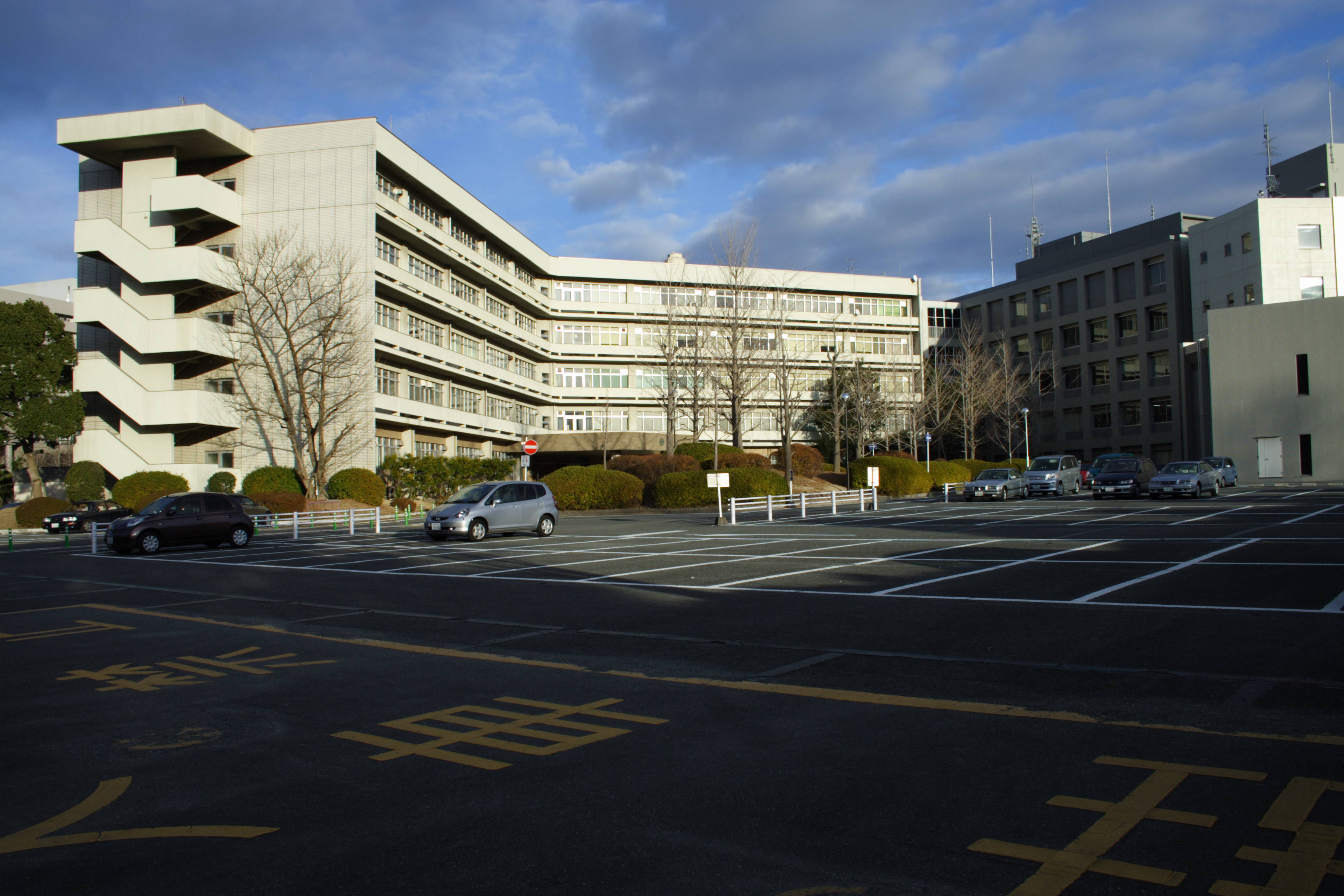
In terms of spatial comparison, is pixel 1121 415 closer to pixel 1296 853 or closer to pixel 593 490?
pixel 593 490

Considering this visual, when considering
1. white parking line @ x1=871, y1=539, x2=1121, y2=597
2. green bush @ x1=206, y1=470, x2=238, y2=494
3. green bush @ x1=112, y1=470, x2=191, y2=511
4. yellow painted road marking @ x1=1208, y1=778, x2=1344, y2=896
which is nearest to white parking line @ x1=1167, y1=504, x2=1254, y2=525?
white parking line @ x1=871, y1=539, x2=1121, y2=597

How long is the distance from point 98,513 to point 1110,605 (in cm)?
3986

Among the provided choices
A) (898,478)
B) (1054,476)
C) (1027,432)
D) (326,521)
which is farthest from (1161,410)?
(326,521)

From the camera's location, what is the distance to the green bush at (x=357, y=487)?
42.5m

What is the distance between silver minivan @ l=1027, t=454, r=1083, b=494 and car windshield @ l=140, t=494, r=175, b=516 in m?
33.6

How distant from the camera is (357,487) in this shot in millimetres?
42656

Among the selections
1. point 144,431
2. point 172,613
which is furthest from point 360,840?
point 144,431

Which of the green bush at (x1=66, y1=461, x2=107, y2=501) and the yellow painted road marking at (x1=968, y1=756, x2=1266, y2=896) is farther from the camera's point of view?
the green bush at (x1=66, y1=461, x2=107, y2=501)

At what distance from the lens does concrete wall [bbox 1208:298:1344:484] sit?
51.6m

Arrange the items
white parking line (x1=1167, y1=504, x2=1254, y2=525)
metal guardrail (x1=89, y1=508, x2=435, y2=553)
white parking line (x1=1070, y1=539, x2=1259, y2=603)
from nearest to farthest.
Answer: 1. white parking line (x1=1070, y1=539, x2=1259, y2=603)
2. white parking line (x1=1167, y1=504, x2=1254, y2=525)
3. metal guardrail (x1=89, y1=508, x2=435, y2=553)

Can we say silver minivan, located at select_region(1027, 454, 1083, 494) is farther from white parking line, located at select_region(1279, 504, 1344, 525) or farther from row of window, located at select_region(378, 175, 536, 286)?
row of window, located at select_region(378, 175, 536, 286)

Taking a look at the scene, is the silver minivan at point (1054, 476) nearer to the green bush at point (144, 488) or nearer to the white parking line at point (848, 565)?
the white parking line at point (848, 565)

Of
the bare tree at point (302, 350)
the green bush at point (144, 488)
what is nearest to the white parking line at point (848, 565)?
the bare tree at point (302, 350)

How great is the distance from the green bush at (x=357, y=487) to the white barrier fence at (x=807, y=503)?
17283mm
